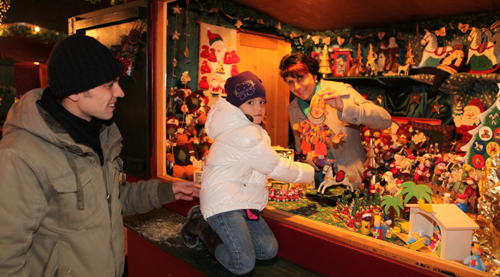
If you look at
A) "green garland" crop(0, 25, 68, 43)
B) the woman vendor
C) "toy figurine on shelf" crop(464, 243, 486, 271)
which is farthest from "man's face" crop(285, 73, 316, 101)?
"green garland" crop(0, 25, 68, 43)

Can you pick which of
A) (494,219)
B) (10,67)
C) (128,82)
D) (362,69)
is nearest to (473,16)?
(362,69)

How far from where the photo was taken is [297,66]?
99.3 inches

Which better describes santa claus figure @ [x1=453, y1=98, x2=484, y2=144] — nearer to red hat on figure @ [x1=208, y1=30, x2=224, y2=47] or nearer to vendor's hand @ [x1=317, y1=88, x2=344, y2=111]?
vendor's hand @ [x1=317, y1=88, x2=344, y2=111]

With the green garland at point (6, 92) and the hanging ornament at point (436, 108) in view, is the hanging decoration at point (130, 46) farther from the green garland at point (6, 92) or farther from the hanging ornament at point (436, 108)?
the green garland at point (6, 92)

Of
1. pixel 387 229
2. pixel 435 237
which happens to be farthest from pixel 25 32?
pixel 435 237

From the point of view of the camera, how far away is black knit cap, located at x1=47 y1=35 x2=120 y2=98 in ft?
4.29

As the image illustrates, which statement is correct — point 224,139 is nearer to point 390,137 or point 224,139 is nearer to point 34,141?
point 34,141

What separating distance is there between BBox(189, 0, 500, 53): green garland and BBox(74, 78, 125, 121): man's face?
7.40ft

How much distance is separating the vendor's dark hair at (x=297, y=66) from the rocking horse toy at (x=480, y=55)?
5.40 feet

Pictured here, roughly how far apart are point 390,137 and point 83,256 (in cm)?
306

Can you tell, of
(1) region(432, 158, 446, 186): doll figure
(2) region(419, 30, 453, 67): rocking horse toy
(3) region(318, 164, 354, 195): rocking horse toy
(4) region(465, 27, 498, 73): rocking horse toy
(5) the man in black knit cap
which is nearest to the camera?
(5) the man in black knit cap

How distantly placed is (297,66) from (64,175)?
1793 millimetres

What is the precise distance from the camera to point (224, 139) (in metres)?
2.04

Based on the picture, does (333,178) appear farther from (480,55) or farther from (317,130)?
(480,55)
